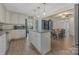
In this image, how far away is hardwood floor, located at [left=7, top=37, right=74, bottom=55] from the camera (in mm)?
1705

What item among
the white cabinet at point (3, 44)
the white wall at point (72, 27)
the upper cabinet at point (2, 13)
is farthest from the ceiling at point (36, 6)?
the white cabinet at point (3, 44)

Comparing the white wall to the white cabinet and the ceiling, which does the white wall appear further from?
the white cabinet

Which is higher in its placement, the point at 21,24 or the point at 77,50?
the point at 21,24

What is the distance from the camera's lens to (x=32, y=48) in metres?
1.80

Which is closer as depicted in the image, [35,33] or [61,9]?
[61,9]

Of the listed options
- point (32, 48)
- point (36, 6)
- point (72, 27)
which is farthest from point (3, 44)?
point (72, 27)

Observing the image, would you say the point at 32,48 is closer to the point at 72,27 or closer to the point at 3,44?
the point at 3,44

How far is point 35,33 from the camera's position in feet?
6.08

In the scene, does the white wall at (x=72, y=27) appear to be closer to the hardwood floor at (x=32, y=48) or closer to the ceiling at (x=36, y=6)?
the hardwood floor at (x=32, y=48)

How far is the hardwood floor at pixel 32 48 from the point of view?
1.70 meters

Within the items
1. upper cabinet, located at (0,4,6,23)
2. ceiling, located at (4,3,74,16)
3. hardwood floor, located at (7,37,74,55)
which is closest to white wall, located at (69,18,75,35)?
hardwood floor, located at (7,37,74,55)

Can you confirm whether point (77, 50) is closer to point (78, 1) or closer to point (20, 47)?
point (78, 1)

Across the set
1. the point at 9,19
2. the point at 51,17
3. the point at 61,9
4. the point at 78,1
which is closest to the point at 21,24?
the point at 9,19
